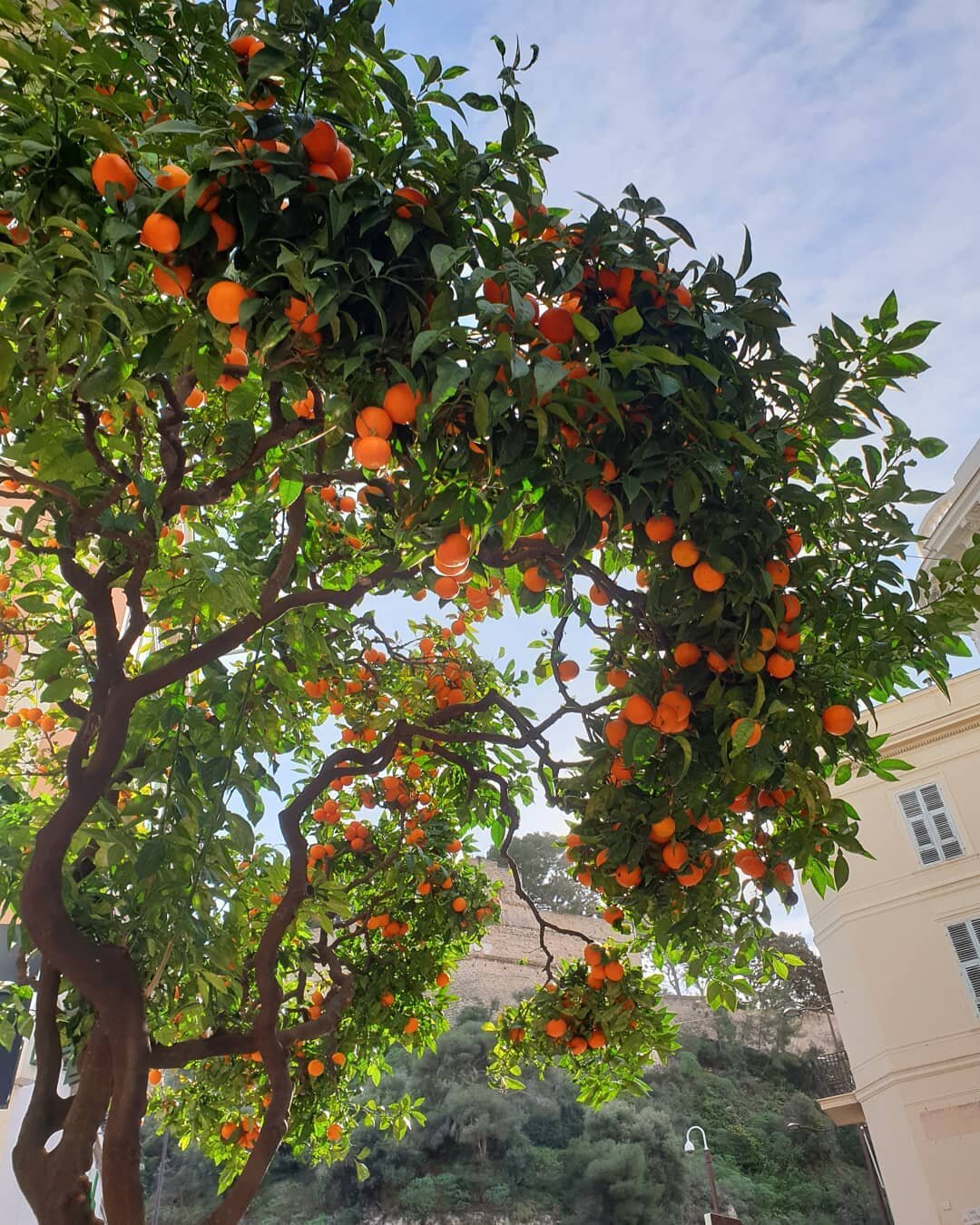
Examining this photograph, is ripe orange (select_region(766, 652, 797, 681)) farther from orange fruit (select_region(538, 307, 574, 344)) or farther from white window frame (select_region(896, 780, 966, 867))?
white window frame (select_region(896, 780, 966, 867))

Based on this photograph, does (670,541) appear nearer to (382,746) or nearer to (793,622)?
(793,622)

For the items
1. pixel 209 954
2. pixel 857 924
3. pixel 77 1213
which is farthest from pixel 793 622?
pixel 857 924

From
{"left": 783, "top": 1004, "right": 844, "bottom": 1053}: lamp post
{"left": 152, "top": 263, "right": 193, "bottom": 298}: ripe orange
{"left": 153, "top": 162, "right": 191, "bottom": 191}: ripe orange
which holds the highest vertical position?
{"left": 783, "top": 1004, "right": 844, "bottom": 1053}: lamp post

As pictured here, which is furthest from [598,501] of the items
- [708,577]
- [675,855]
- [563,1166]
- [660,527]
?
[563,1166]

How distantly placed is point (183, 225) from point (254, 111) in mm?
208

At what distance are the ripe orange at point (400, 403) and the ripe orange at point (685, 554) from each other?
592 mm

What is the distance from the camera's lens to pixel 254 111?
4.13ft

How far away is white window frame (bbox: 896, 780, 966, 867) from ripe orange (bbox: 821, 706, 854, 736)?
43.6ft

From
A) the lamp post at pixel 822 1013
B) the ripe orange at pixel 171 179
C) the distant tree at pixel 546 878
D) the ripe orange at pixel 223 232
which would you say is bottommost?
the ripe orange at pixel 223 232

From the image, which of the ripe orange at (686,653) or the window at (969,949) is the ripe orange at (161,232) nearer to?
the ripe orange at (686,653)

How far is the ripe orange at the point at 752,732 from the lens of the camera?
156 centimetres

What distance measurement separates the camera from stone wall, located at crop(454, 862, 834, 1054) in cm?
2688

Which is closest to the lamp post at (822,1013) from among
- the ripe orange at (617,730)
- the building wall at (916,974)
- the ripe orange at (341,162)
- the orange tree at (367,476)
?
the building wall at (916,974)

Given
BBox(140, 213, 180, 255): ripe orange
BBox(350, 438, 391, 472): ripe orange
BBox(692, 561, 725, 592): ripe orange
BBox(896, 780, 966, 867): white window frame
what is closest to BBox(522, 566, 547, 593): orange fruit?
BBox(692, 561, 725, 592): ripe orange
